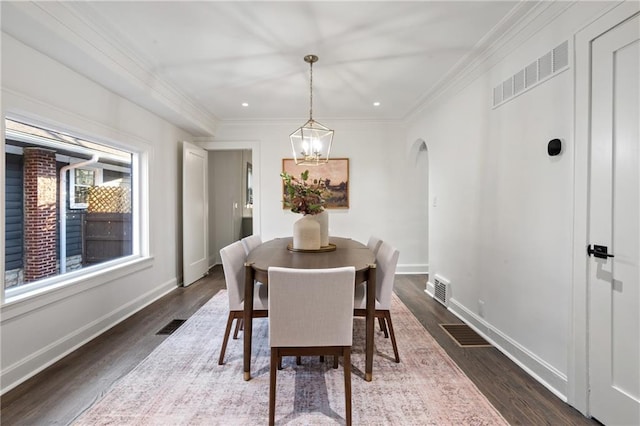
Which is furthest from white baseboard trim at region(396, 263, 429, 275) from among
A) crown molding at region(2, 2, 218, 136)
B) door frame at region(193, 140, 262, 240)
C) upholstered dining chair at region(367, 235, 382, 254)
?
crown molding at region(2, 2, 218, 136)

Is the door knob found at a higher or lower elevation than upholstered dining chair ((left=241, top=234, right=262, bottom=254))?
higher

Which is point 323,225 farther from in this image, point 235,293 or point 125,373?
point 125,373

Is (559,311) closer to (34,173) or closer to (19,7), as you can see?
(19,7)

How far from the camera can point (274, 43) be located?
2.40 meters

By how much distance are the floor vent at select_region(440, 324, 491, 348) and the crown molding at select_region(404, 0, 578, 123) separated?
8.01ft

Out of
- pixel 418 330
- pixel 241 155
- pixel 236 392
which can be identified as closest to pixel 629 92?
pixel 418 330

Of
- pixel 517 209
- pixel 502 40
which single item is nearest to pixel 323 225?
pixel 517 209

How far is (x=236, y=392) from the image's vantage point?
182 cm

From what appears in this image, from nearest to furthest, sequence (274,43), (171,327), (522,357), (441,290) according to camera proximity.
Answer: (522,357) → (274,43) → (171,327) → (441,290)

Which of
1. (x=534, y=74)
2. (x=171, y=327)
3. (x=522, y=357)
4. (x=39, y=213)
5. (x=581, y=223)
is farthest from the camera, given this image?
(x=171, y=327)

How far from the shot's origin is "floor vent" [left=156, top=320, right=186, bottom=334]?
106 inches

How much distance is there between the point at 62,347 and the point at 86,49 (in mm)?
2311


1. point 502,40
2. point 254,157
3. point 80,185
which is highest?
point 502,40

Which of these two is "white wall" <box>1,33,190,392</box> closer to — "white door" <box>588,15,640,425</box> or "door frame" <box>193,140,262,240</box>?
"door frame" <box>193,140,262,240</box>
